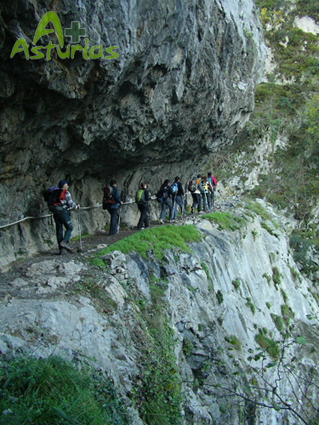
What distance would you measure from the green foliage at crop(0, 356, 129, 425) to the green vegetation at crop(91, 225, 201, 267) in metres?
3.79

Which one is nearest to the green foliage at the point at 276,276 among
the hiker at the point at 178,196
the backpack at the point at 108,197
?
the hiker at the point at 178,196

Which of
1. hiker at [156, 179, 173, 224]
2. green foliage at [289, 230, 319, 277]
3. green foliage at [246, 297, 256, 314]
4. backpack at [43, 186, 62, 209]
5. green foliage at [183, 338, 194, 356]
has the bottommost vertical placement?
green foliage at [289, 230, 319, 277]

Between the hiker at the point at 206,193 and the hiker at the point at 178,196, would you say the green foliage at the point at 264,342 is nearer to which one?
the hiker at the point at 178,196

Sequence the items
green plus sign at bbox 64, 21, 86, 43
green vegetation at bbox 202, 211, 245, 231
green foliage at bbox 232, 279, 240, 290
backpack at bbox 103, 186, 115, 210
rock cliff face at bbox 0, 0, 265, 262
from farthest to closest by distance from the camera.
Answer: green vegetation at bbox 202, 211, 245, 231 → green foliage at bbox 232, 279, 240, 290 → backpack at bbox 103, 186, 115, 210 → green plus sign at bbox 64, 21, 86, 43 → rock cliff face at bbox 0, 0, 265, 262

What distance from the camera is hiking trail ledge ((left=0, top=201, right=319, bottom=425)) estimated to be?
5.30 m

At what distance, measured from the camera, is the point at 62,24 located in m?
7.83

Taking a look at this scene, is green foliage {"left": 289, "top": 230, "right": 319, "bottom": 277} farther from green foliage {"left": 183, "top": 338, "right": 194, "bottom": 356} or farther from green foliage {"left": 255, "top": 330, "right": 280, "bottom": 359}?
green foliage {"left": 183, "top": 338, "right": 194, "bottom": 356}

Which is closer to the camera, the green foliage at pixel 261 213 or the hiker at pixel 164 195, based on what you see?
the hiker at pixel 164 195

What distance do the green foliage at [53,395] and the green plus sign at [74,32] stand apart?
6.55 m

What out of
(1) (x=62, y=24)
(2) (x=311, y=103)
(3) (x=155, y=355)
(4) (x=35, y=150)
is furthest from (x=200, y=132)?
(2) (x=311, y=103)

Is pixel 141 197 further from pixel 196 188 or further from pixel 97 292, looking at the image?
pixel 97 292

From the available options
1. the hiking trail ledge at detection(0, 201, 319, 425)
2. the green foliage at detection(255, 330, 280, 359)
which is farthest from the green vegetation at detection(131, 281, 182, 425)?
the green foliage at detection(255, 330, 280, 359)

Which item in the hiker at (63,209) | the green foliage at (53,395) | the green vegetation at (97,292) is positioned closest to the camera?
the green foliage at (53,395)

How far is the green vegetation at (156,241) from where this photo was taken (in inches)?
366
